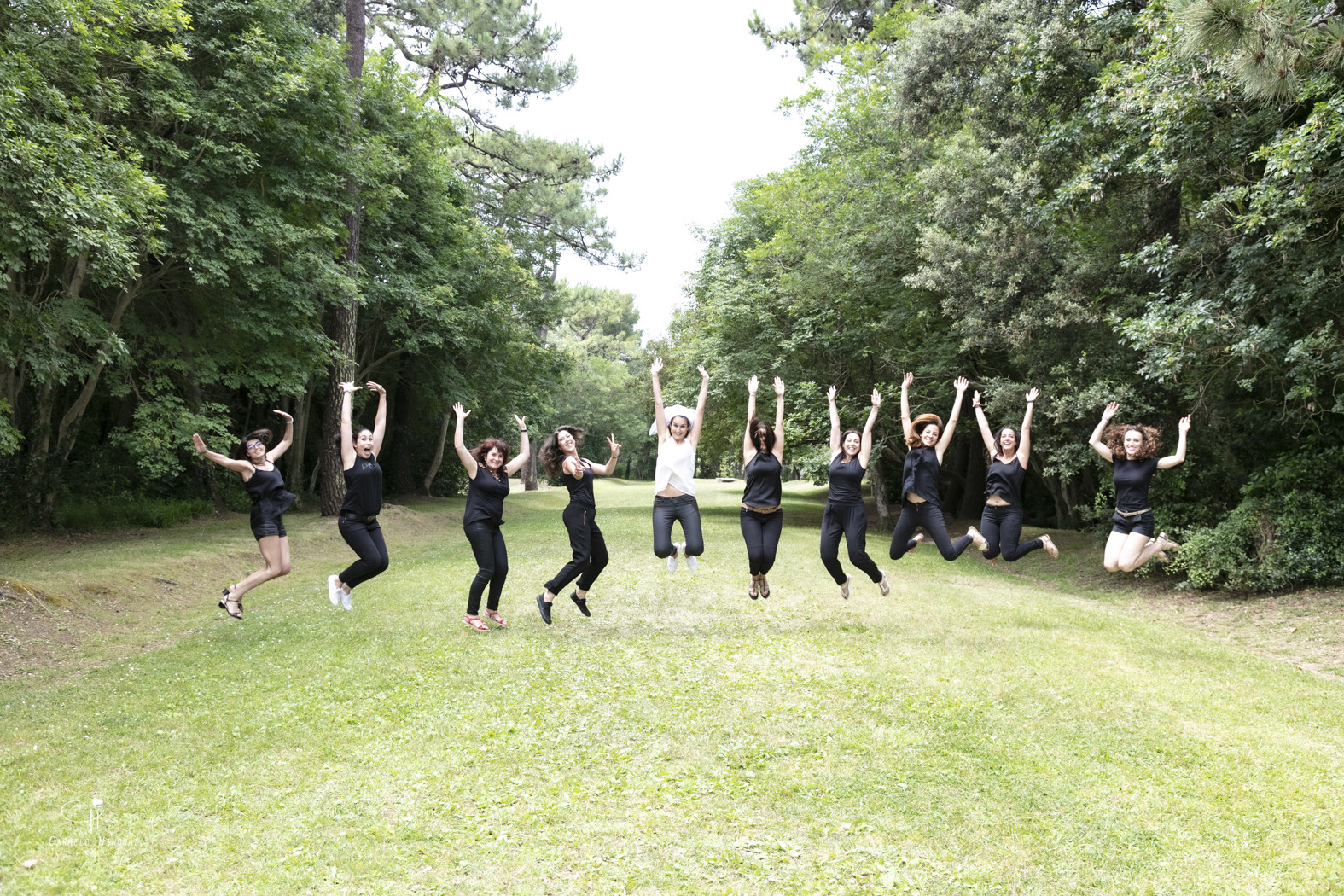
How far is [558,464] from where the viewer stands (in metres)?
9.14

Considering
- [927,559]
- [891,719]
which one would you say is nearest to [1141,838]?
[891,719]

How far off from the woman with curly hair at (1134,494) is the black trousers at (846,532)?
2.43m

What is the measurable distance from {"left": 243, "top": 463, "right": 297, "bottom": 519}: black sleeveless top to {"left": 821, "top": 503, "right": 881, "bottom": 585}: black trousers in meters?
5.74

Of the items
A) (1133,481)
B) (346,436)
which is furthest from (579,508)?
(1133,481)

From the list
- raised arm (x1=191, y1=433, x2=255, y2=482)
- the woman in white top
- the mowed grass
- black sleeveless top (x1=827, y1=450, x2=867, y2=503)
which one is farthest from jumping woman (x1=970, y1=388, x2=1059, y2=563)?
raised arm (x1=191, y1=433, x2=255, y2=482)

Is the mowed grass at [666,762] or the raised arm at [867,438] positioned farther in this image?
the raised arm at [867,438]

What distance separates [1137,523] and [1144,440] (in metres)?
0.86

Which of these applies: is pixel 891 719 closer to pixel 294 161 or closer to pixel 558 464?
pixel 558 464

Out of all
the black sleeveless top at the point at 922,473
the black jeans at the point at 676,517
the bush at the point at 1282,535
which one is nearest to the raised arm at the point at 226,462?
the black jeans at the point at 676,517

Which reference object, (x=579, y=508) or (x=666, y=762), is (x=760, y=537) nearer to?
(x=579, y=508)

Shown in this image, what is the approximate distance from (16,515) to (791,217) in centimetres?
2196

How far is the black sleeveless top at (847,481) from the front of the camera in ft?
29.6

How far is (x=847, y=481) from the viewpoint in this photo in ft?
29.9

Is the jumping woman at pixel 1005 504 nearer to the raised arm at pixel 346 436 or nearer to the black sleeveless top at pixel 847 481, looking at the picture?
the black sleeveless top at pixel 847 481
